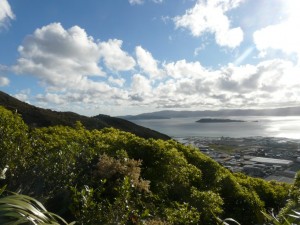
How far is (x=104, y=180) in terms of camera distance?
5.30 meters

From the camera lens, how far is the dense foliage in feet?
16.0

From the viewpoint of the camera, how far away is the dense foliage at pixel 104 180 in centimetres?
487

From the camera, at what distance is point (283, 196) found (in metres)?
15.5

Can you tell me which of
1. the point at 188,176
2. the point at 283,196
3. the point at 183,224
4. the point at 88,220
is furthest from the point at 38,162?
the point at 283,196

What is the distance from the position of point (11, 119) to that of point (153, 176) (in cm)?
400

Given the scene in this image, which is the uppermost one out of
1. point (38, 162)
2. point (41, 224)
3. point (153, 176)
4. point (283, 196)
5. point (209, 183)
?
point (41, 224)

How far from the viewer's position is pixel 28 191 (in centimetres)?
628

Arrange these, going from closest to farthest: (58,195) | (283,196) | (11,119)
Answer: (58,195), (11,119), (283,196)

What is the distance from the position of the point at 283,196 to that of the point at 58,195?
12535 mm

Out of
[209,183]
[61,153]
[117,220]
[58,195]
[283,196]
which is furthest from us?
[283,196]

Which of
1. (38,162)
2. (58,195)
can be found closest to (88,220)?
(58,195)

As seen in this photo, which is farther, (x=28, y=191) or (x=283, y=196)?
(x=283, y=196)

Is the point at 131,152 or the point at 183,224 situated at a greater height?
the point at 131,152

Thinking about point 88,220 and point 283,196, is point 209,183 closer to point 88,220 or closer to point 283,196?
point 283,196
